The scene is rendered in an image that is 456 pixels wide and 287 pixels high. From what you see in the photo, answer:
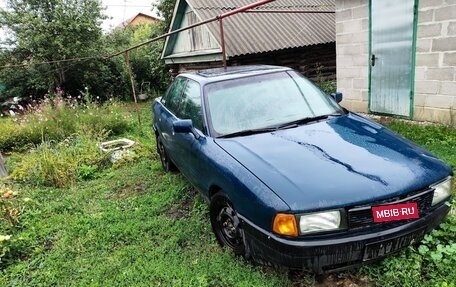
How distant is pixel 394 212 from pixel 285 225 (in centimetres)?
71

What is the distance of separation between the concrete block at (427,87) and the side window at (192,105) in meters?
4.04

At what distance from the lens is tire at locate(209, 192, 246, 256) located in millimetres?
2807

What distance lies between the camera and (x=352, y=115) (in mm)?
3529

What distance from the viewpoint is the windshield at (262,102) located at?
3299 millimetres

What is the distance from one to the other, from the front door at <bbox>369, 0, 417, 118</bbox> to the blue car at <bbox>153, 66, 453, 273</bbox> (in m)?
3.02

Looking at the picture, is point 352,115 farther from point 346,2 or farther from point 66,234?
point 346,2

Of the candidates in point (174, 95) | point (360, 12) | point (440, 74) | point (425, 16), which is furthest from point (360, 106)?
point (174, 95)

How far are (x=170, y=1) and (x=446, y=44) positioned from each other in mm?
14068

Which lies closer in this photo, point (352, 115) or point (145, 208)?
point (352, 115)

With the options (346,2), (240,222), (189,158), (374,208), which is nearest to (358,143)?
(374,208)

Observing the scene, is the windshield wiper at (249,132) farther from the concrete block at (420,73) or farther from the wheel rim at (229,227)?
the concrete block at (420,73)

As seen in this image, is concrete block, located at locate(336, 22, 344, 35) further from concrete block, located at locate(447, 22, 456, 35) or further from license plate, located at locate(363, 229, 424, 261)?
license plate, located at locate(363, 229, 424, 261)

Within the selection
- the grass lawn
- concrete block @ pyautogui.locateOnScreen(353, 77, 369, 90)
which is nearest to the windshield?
the grass lawn

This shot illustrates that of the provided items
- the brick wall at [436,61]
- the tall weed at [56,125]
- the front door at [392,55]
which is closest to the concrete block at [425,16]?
the brick wall at [436,61]
